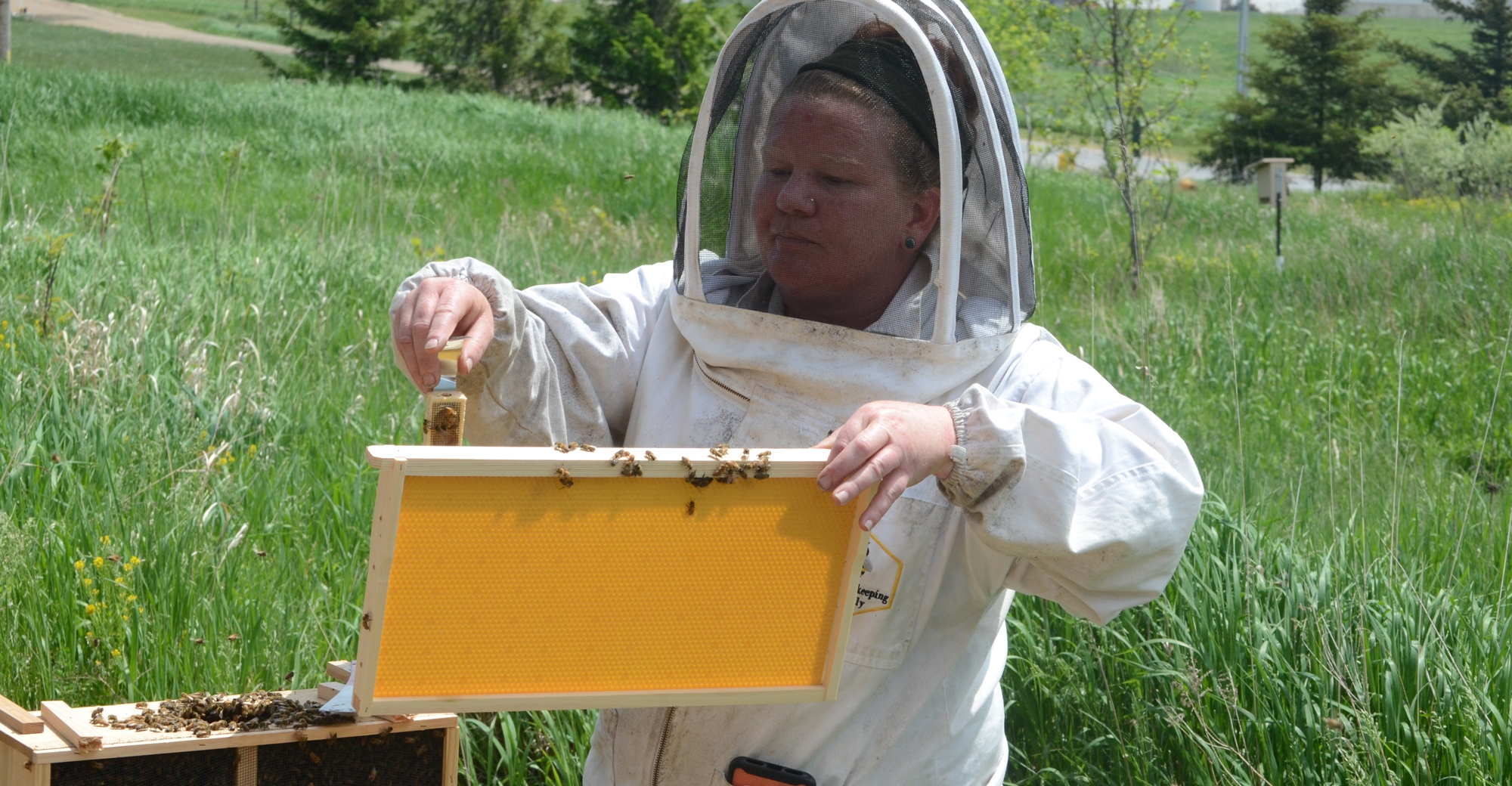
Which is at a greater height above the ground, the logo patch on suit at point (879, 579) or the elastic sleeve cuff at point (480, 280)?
the elastic sleeve cuff at point (480, 280)

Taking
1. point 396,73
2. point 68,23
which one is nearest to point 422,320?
point 396,73

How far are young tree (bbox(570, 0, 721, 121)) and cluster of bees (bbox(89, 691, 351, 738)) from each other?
1167 inches

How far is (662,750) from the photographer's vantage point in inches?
75.9

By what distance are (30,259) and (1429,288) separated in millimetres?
8039

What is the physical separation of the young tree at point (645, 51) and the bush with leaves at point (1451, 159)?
60.1 ft

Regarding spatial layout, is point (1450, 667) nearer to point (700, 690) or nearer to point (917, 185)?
point (917, 185)

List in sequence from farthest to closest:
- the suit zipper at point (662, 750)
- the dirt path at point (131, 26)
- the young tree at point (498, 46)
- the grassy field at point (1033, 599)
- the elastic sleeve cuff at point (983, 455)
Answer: the dirt path at point (131, 26) < the young tree at point (498, 46) < the grassy field at point (1033, 599) < the suit zipper at point (662, 750) < the elastic sleeve cuff at point (983, 455)

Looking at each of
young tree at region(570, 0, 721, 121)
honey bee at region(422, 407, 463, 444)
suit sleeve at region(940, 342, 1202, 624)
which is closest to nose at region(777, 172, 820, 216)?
suit sleeve at region(940, 342, 1202, 624)

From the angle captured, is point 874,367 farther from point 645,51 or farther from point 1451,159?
point 645,51

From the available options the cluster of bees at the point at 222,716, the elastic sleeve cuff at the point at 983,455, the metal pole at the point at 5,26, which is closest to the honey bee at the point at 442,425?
the cluster of bees at the point at 222,716

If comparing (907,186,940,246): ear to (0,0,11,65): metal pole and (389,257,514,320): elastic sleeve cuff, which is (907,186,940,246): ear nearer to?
(389,257,514,320): elastic sleeve cuff

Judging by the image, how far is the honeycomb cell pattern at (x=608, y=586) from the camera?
1.49 meters

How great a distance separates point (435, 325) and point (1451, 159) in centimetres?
1504

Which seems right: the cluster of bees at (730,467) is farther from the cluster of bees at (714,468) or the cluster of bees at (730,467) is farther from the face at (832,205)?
the face at (832,205)
